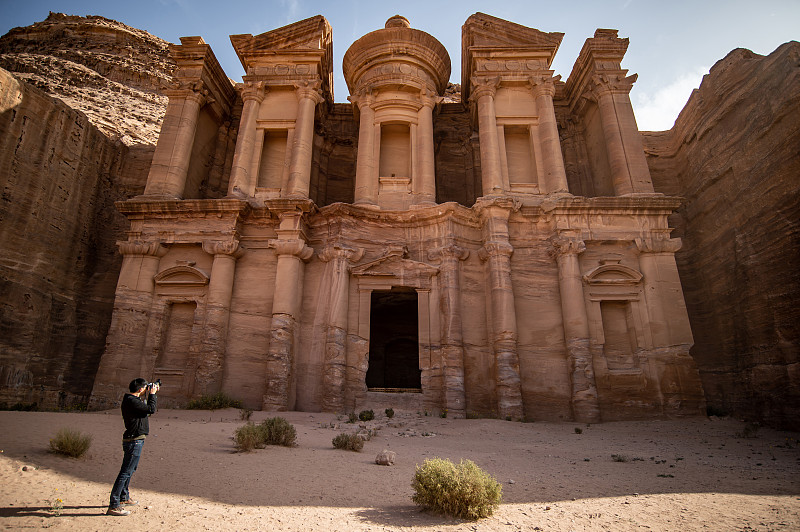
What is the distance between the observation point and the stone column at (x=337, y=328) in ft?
41.5

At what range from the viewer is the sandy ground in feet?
14.9

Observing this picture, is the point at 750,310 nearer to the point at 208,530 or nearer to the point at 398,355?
the point at 398,355

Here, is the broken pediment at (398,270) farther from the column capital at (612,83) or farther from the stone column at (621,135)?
the column capital at (612,83)

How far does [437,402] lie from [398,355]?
9007 millimetres

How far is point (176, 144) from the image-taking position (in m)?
16.1

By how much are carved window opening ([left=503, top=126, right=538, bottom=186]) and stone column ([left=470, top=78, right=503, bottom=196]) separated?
40.9 inches

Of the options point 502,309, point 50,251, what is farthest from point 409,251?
point 50,251

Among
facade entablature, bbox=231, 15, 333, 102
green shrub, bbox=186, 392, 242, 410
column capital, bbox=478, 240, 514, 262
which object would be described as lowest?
green shrub, bbox=186, 392, 242, 410

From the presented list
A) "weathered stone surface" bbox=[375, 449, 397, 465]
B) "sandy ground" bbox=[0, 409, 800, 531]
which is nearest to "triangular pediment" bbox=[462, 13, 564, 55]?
"sandy ground" bbox=[0, 409, 800, 531]

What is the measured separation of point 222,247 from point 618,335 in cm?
1265

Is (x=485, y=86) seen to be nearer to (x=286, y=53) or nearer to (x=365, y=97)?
(x=365, y=97)

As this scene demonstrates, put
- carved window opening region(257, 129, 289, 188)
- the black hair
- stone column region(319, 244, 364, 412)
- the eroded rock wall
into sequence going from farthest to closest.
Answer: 1. carved window opening region(257, 129, 289, 188)
2. the eroded rock wall
3. stone column region(319, 244, 364, 412)
4. the black hair

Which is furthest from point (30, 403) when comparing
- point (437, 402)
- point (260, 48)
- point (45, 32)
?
point (45, 32)

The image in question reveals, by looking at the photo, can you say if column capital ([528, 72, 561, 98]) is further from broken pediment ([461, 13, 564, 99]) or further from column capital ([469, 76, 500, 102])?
column capital ([469, 76, 500, 102])
